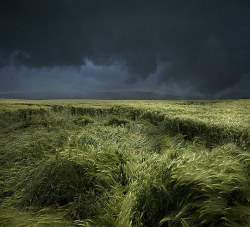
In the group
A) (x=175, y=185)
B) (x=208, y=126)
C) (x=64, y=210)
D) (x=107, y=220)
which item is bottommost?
(x=64, y=210)

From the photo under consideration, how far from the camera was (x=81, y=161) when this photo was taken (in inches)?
103

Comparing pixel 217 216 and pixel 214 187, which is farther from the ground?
pixel 214 187

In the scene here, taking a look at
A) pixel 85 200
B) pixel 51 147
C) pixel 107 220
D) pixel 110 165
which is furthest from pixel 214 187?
pixel 51 147

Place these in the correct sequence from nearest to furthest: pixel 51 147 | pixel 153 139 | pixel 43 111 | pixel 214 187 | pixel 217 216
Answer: pixel 217 216, pixel 214 187, pixel 51 147, pixel 153 139, pixel 43 111

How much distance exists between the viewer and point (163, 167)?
7.11 ft

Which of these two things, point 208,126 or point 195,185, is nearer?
point 195,185

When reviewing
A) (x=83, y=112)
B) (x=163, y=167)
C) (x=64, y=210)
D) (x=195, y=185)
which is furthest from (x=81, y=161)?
(x=83, y=112)

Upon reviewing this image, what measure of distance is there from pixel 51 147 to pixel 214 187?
11.2ft

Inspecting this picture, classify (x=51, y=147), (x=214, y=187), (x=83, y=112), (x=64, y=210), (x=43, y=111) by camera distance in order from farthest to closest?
(x=83, y=112) → (x=43, y=111) → (x=51, y=147) → (x=64, y=210) → (x=214, y=187)

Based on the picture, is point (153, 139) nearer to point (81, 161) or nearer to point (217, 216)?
Result: point (81, 161)

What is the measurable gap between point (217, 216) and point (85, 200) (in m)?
1.61

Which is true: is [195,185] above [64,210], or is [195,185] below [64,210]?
above

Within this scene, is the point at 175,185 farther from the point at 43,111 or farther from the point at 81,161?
the point at 43,111

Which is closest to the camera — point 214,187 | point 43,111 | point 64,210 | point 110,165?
point 214,187
